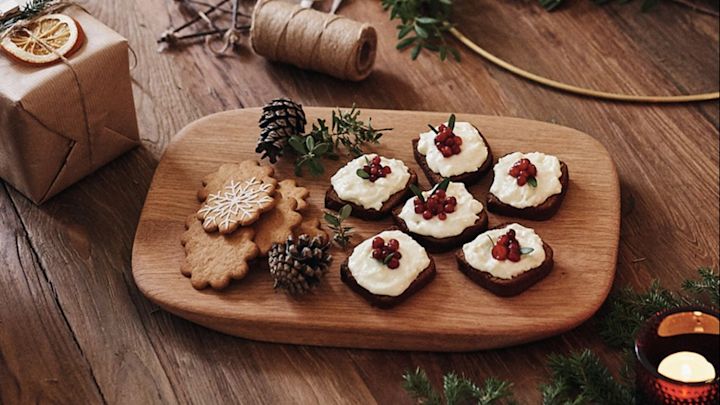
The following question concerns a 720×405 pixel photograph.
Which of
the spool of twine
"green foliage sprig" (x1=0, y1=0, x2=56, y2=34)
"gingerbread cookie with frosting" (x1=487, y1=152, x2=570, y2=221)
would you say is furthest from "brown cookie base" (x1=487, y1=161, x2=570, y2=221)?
"green foliage sprig" (x1=0, y1=0, x2=56, y2=34)

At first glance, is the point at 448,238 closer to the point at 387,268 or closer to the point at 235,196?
the point at 387,268

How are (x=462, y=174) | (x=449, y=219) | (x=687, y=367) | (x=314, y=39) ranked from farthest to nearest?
(x=314, y=39), (x=462, y=174), (x=449, y=219), (x=687, y=367)

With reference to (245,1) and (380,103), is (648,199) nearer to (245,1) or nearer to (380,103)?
(380,103)

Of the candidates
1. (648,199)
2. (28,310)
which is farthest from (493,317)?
(28,310)

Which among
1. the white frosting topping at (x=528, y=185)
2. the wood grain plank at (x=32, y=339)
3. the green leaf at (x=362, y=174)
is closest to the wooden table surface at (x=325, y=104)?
the wood grain plank at (x=32, y=339)

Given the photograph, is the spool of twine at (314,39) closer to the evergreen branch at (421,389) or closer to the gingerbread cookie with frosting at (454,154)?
the gingerbread cookie with frosting at (454,154)

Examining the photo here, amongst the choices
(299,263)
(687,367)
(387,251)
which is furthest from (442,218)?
(687,367)

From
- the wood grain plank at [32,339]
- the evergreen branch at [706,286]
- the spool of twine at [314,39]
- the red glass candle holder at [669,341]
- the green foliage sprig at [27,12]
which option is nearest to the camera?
Result: the red glass candle holder at [669,341]
